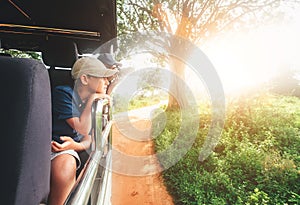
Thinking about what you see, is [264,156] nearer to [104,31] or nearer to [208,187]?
[208,187]

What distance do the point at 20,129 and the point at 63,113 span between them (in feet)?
3.44

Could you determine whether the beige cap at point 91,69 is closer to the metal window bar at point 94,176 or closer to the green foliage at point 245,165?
the metal window bar at point 94,176

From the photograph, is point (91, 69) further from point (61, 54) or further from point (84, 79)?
point (61, 54)

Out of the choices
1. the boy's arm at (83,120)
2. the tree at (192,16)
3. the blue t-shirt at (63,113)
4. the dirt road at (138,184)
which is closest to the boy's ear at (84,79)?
the blue t-shirt at (63,113)

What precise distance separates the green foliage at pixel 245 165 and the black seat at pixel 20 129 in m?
3.48

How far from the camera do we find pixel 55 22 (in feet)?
11.0

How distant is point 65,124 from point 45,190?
99 centimetres

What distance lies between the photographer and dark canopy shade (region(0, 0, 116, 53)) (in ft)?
9.31

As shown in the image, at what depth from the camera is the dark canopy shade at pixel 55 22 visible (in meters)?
2.84

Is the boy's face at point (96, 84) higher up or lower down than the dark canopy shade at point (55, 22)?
lower down

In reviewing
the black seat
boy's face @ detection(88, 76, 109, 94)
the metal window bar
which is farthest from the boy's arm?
the black seat

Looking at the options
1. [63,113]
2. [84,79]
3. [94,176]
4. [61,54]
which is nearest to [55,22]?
[61,54]

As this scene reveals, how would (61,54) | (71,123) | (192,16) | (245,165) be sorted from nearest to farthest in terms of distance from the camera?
(71,123) < (61,54) < (245,165) < (192,16)

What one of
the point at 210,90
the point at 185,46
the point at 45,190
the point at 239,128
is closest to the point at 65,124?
the point at 45,190
